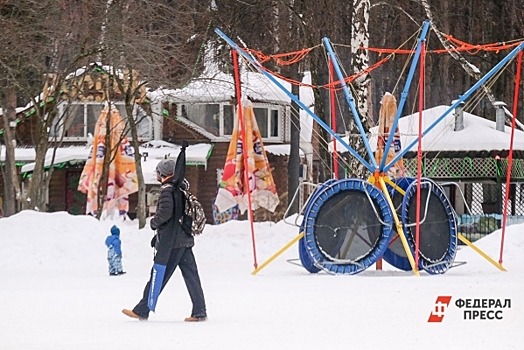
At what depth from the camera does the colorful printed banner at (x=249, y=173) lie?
2425cm

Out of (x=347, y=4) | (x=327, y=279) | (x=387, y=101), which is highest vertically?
(x=347, y=4)

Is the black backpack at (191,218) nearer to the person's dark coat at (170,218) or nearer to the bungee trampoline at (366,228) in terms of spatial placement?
the person's dark coat at (170,218)

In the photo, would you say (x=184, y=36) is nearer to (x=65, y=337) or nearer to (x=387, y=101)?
(x=387, y=101)

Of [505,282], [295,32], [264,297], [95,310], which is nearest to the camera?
[95,310]

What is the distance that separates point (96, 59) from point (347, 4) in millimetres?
6983

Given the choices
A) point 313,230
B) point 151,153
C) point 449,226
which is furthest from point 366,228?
point 151,153

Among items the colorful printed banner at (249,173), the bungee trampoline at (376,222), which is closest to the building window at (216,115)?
the colorful printed banner at (249,173)

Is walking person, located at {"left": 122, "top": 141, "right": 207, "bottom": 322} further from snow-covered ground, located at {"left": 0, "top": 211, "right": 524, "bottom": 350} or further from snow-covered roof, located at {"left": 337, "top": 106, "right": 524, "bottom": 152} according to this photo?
snow-covered roof, located at {"left": 337, "top": 106, "right": 524, "bottom": 152}

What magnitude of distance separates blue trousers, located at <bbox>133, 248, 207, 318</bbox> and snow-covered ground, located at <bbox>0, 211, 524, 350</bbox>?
16 cm

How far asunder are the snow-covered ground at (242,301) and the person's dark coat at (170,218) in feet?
2.21

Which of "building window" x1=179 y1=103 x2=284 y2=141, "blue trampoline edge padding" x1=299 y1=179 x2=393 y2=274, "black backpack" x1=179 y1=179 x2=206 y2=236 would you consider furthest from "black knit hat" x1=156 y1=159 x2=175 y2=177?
"building window" x1=179 y1=103 x2=284 y2=141

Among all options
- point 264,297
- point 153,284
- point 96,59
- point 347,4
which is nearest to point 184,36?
point 96,59

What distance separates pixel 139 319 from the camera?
10695 millimetres

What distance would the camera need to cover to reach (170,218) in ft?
34.8
